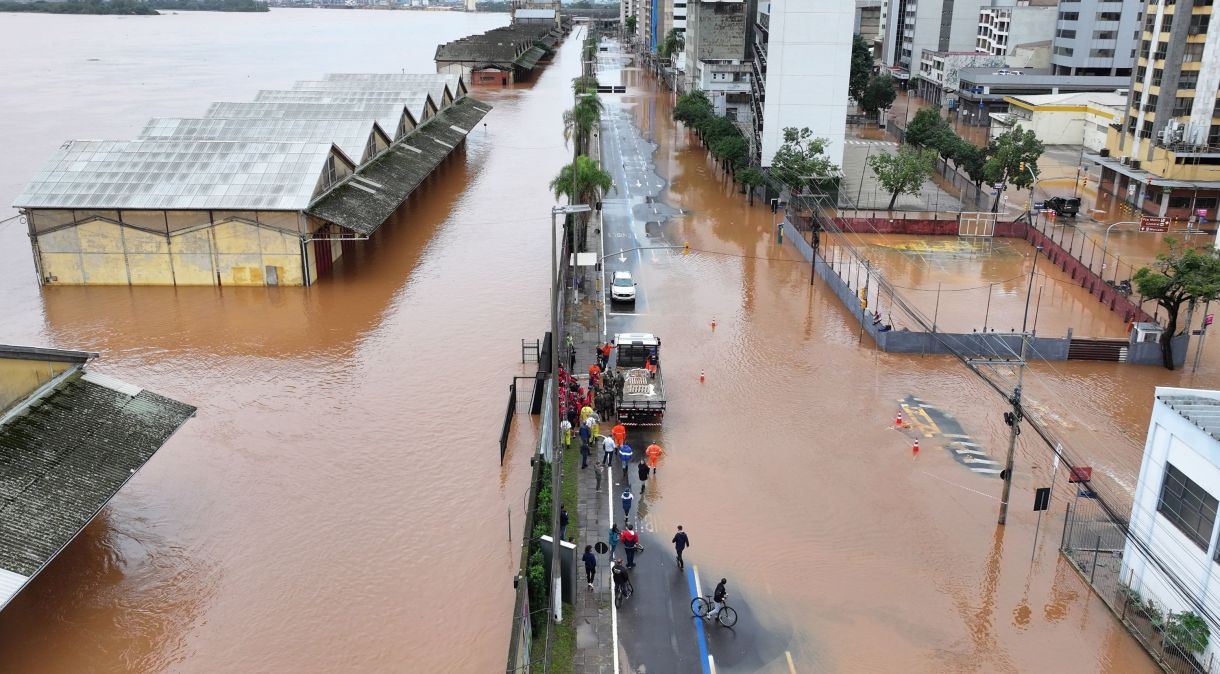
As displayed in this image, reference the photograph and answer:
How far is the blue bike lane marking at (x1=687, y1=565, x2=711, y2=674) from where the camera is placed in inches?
783

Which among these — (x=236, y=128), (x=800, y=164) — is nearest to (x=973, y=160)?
(x=800, y=164)

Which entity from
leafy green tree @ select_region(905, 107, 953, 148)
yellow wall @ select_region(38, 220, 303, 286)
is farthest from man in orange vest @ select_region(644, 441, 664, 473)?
leafy green tree @ select_region(905, 107, 953, 148)

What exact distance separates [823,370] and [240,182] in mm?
27481

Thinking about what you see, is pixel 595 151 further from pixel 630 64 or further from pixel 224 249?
pixel 630 64

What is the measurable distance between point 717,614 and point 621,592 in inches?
87.0

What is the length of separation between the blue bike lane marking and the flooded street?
14.3 ft

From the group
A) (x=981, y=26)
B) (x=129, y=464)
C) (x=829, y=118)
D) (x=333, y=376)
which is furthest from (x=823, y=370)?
(x=981, y=26)

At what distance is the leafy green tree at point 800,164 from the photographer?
5978cm

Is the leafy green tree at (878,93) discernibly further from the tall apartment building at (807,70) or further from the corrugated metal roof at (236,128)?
the corrugated metal roof at (236,128)

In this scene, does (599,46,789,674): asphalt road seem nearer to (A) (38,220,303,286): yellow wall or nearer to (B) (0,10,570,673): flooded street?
(B) (0,10,570,673): flooded street

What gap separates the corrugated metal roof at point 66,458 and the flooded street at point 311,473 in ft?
9.31

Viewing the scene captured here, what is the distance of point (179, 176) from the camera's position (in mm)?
44375

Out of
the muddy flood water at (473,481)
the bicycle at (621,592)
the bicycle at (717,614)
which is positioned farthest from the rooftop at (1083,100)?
the bicycle at (621,592)

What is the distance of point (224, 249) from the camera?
144 feet
